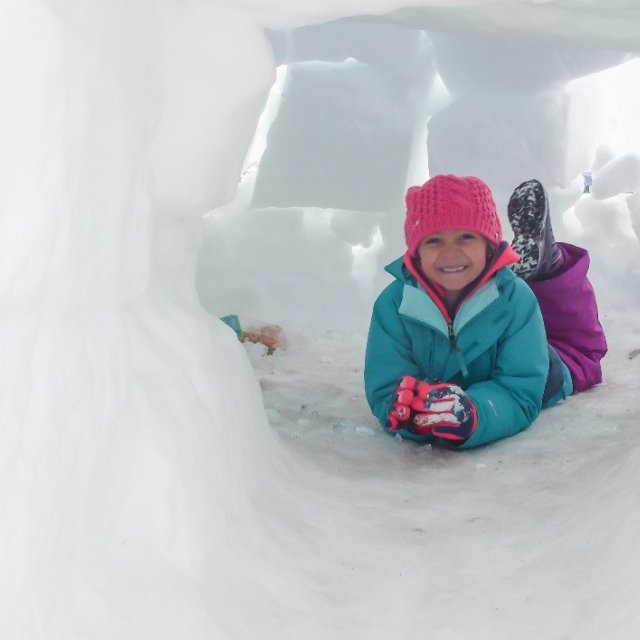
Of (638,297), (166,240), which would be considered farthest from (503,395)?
(638,297)

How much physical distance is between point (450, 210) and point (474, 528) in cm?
105

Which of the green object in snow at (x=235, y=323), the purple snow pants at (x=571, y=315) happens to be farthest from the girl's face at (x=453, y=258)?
the green object in snow at (x=235, y=323)

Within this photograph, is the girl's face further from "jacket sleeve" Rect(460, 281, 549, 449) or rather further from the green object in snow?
the green object in snow

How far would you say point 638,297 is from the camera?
4082 millimetres

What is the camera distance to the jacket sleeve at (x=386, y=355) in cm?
223

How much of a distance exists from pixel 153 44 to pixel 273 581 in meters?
0.83

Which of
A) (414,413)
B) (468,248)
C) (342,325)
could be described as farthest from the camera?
(342,325)

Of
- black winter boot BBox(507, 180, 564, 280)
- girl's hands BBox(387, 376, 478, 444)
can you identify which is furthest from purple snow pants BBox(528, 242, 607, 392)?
girl's hands BBox(387, 376, 478, 444)

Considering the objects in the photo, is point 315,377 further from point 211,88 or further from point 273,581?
point 273,581

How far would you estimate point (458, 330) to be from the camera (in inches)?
86.1

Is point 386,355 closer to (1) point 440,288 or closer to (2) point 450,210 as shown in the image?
(1) point 440,288

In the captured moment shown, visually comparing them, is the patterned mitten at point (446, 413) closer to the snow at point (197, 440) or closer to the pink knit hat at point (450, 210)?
the snow at point (197, 440)

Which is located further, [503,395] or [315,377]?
[315,377]

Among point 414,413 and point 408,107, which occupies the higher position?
point 408,107
